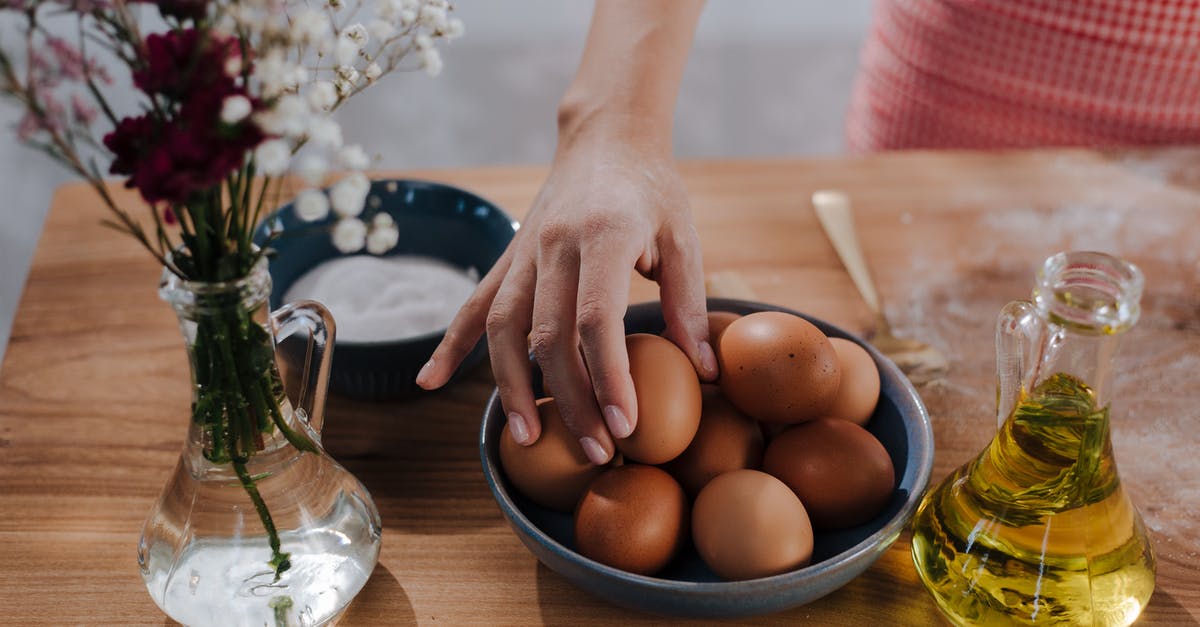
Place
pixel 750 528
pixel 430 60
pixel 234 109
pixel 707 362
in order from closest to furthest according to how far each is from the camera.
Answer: pixel 234 109
pixel 430 60
pixel 750 528
pixel 707 362

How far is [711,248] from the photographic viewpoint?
1023mm

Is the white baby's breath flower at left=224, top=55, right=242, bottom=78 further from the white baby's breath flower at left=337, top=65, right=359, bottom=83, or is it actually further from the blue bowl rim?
the blue bowl rim

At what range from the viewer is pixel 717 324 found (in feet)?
2.40

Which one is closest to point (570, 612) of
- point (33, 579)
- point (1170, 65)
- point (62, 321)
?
point (33, 579)

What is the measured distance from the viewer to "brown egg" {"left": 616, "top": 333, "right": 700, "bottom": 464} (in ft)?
2.07

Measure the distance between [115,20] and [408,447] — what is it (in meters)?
0.45

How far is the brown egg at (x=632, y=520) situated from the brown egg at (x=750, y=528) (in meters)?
0.02

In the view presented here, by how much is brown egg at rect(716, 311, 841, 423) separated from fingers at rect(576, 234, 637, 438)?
8 cm

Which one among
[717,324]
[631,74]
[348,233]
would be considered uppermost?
[348,233]

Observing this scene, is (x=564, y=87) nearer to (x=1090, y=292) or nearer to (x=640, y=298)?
(x=640, y=298)

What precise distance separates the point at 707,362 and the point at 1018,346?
0.20 m

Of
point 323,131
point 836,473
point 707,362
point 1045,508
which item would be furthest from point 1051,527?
point 323,131

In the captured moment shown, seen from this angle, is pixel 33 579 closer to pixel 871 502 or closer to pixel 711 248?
pixel 871 502

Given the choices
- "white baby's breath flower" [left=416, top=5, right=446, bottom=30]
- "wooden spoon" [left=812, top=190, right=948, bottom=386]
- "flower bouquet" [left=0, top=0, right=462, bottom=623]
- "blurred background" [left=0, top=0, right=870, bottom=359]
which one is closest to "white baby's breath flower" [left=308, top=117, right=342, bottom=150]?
"flower bouquet" [left=0, top=0, right=462, bottom=623]
